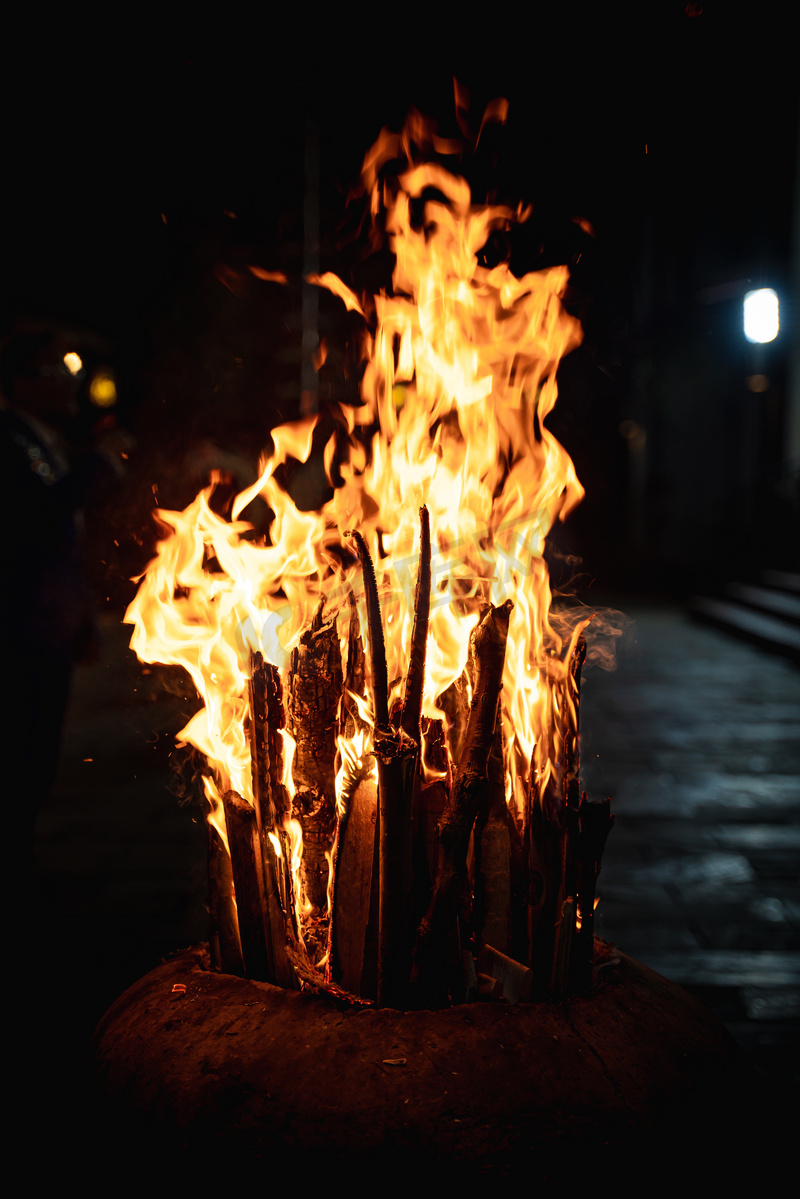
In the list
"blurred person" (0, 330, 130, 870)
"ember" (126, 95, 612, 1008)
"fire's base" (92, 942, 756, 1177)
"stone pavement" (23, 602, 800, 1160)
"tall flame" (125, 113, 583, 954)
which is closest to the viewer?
"fire's base" (92, 942, 756, 1177)

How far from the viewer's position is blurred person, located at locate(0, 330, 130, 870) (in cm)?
271

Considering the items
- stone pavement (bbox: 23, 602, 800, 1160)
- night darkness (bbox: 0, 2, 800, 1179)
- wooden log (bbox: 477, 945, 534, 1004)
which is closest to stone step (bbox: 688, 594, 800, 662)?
night darkness (bbox: 0, 2, 800, 1179)

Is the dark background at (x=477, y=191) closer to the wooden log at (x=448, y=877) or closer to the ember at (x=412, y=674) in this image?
the ember at (x=412, y=674)

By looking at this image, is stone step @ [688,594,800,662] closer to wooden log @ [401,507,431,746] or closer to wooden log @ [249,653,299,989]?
wooden log @ [401,507,431,746]

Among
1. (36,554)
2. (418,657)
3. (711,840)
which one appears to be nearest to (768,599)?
(711,840)

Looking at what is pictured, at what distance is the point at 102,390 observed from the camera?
49.2 feet

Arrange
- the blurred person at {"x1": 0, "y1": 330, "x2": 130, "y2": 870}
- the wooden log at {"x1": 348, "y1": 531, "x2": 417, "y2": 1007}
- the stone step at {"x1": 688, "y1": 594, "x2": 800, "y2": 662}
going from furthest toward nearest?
the stone step at {"x1": 688, "y1": 594, "x2": 800, "y2": 662}
the blurred person at {"x1": 0, "y1": 330, "x2": 130, "y2": 870}
the wooden log at {"x1": 348, "y1": 531, "x2": 417, "y2": 1007}

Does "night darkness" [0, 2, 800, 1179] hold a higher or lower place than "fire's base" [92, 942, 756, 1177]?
higher

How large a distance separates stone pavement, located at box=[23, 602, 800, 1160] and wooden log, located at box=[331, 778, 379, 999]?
24.3 inches

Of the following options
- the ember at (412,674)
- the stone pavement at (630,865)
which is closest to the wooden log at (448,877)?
the ember at (412,674)

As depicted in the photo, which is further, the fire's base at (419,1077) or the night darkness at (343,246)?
the night darkness at (343,246)

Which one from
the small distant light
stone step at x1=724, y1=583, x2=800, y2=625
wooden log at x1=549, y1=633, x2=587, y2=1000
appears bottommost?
stone step at x1=724, y1=583, x2=800, y2=625

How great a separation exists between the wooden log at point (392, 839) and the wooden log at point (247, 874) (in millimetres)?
286

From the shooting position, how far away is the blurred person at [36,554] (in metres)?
2.71
